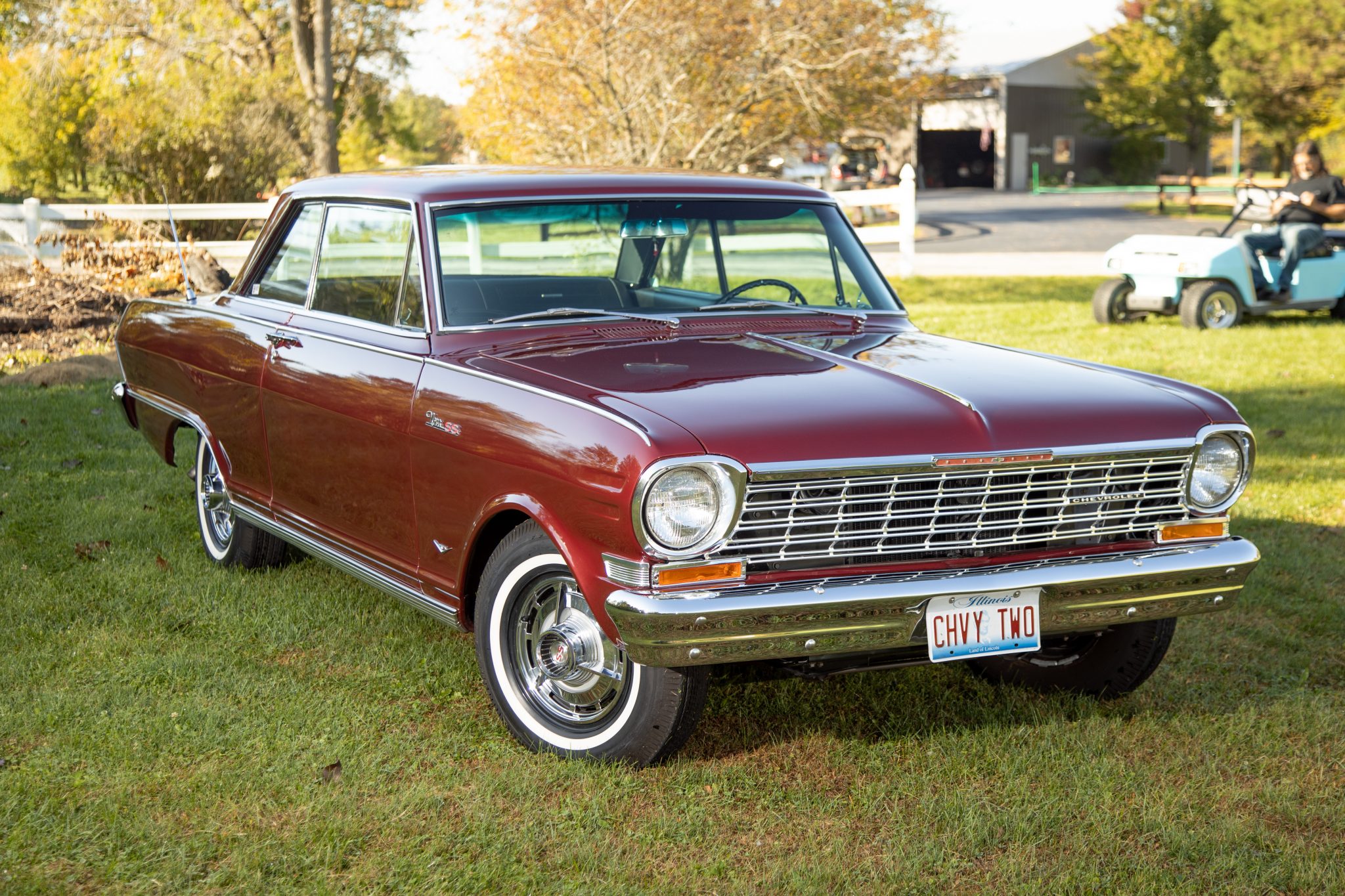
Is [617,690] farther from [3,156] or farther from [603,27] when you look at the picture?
[3,156]

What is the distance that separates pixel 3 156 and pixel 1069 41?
43.9 metres

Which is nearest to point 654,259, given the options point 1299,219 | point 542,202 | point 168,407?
point 542,202

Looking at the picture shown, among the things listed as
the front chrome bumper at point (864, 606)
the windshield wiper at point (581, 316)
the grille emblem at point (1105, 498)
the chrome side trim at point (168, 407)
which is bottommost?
the front chrome bumper at point (864, 606)

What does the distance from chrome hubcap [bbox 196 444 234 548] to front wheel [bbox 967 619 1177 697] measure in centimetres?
321

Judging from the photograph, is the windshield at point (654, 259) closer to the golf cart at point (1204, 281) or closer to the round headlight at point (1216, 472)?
the round headlight at point (1216, 472)

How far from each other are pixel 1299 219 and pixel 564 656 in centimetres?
1289

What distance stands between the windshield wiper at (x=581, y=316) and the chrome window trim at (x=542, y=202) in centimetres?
2

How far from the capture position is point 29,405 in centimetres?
935

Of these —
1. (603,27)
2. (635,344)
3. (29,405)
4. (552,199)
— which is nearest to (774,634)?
(635,344)

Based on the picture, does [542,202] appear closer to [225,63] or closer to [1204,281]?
[1204,281]

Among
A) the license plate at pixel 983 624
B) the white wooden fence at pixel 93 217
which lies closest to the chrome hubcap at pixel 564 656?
the license plate at pixel 983 624

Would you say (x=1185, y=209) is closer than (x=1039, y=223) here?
No

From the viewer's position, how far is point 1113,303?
14266mm

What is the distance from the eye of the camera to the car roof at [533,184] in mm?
4711
